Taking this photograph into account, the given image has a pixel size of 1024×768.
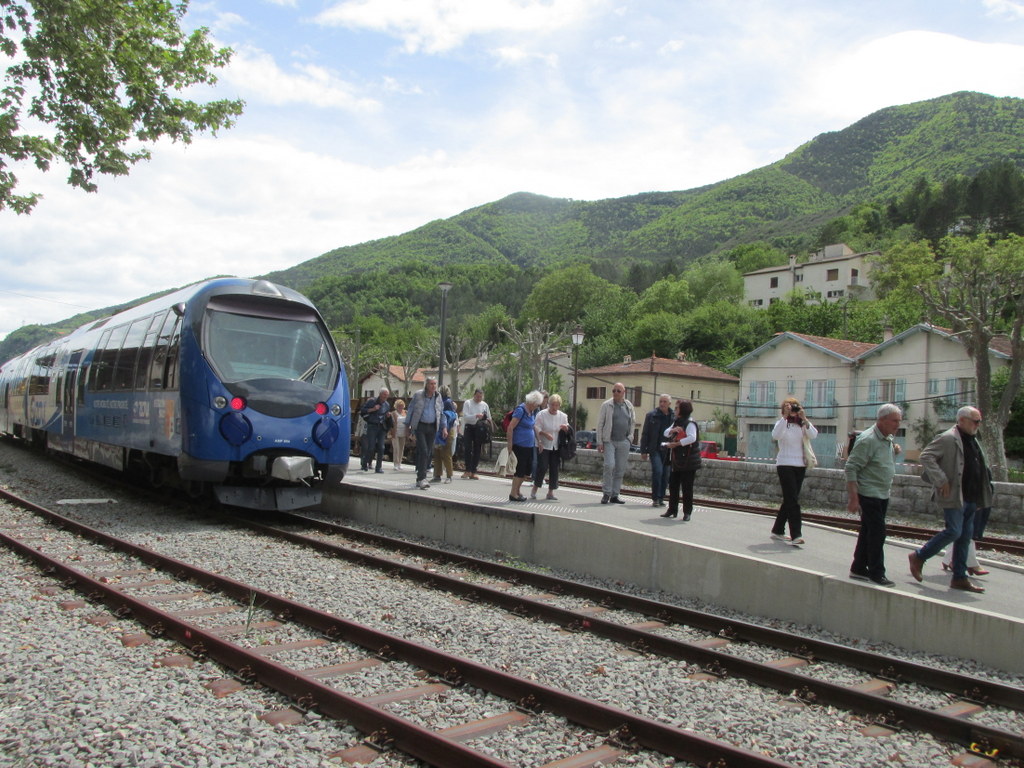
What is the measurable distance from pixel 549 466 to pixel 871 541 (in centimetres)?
608

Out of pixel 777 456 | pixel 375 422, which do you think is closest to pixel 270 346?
pixel 375 422

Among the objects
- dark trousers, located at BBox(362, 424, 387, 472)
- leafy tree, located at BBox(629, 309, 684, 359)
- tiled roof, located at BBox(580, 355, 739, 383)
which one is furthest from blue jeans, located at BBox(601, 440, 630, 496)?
leafy tree, located at BBox(629, 309, 684, 359)

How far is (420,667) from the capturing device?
5352mm

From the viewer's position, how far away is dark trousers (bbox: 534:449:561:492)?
12641 millimetres

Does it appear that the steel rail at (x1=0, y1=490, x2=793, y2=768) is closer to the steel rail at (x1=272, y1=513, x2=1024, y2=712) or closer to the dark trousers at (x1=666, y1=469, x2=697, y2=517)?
the steel rail at (x1=272, y1=513, x2=1024, y2=712)

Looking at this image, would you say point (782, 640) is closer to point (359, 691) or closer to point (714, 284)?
point (359, 691)

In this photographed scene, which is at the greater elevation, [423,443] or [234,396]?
[234,396]

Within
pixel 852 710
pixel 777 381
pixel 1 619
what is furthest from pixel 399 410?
pixel 777 381

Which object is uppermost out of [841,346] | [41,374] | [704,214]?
[704,214]

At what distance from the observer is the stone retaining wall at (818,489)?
14312 millimetres

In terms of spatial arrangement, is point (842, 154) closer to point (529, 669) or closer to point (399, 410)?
point (399, 410)

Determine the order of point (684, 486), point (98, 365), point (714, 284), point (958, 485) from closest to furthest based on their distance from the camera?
point (958, 485), point (684, 486), point (98, 365), point (714, 284)

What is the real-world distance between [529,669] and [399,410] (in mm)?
14256

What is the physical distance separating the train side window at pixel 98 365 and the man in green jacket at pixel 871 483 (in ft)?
39.5
